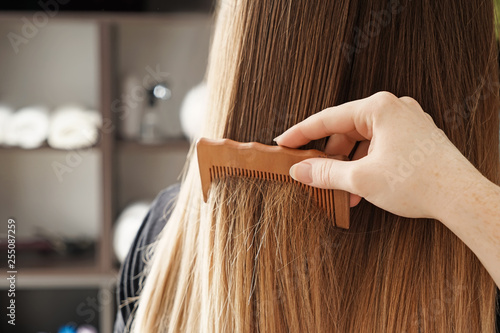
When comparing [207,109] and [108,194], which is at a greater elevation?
[207,109]

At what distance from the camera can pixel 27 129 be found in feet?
6.16

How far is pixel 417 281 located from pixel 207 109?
328 millimetres

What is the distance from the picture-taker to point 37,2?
73.5 inches

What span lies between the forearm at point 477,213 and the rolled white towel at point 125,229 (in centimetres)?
155

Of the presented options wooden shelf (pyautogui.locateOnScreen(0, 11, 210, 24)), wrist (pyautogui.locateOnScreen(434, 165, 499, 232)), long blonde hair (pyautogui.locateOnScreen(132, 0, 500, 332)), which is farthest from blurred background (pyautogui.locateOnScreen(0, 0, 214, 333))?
wrist (pyautogui.locateOnScreen(434, 165, 499, 232))

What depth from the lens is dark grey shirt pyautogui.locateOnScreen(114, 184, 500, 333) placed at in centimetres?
77

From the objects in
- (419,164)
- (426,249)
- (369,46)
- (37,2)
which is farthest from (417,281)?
(37,2)

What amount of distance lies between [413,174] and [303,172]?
11cm

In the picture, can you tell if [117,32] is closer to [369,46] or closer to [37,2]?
[37,2]

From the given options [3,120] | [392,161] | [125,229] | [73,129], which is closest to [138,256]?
[392,161]

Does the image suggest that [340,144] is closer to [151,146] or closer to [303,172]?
[303,172]

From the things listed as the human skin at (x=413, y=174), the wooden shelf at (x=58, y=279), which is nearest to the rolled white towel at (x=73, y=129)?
the wooden shelf at (x=58, y=279)

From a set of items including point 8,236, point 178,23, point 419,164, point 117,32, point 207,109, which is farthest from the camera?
point 8,236

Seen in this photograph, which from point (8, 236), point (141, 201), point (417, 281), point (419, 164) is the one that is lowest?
point (8, 236)
